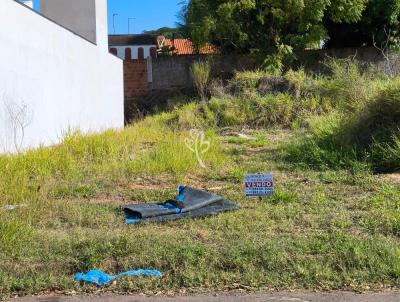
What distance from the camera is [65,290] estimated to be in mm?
4141

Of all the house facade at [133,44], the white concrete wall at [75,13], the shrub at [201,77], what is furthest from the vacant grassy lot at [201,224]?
the house facade at [133,44]

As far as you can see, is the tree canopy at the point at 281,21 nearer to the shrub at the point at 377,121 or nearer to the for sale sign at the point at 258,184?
the shrub at the point at 377,121

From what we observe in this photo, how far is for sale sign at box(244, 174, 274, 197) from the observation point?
6238mm

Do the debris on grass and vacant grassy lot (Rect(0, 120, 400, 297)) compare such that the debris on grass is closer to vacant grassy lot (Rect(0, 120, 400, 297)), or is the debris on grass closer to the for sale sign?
vacant grassy lot (Rect(0, 120, 400, 297))

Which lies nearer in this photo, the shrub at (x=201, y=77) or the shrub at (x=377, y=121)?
the shrub at (x=377, y=121)

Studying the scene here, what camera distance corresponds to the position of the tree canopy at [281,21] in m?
17.9

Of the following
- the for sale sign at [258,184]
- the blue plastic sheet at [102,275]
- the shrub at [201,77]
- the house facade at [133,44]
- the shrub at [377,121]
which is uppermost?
the house facade at [133,44]

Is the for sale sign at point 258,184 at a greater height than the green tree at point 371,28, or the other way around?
the green tree at point 371,28

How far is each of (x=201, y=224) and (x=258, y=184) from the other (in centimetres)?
106

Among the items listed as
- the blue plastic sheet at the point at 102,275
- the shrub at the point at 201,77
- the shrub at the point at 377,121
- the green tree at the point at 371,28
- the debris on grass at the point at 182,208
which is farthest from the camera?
the shrub at the point at 201,77

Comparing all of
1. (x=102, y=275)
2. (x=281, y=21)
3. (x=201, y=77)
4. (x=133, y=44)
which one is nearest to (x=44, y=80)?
(x=102, y=275)

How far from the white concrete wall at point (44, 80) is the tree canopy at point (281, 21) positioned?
4.13m

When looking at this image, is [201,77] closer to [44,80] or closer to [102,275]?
[44,80]

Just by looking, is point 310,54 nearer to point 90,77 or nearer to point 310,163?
point 90,77
